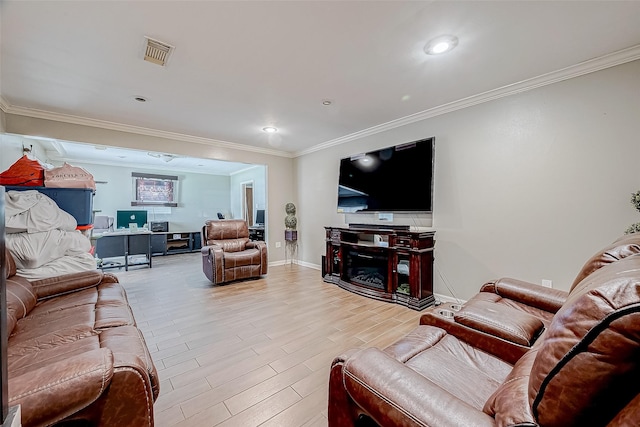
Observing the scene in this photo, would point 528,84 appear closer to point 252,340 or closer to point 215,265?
point 252,340

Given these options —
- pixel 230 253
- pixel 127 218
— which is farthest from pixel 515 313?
pixel 127 218

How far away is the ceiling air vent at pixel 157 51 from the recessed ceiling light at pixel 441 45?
81.9 inches

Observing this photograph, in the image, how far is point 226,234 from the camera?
4684 millimetres

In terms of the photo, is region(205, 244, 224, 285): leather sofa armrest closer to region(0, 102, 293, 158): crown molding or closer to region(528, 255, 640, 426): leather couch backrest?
region(0, 102, 293, 158): crown molding

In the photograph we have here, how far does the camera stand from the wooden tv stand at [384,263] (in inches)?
123

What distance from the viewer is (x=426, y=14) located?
5.75 feet

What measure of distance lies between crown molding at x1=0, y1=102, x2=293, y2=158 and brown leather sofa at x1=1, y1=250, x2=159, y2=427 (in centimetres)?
242

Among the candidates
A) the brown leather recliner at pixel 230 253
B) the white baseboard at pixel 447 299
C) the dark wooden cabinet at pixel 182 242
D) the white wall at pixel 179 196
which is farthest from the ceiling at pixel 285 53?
the dark wooden cabinet at pixel 182 242

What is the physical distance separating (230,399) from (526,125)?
355cm

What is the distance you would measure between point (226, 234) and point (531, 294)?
4.29 metres

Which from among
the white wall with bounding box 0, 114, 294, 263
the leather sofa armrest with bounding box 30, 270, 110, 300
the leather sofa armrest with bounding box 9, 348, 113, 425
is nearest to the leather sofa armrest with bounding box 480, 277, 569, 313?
the leather sofa armrest with bounding box 9, 348, 113, 425

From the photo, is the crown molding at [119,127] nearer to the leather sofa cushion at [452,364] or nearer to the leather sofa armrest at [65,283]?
the leather sofa armrest at [65,283]

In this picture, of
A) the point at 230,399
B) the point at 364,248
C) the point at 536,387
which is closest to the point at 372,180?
the point at 364,248

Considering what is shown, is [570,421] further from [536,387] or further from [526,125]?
[526,125]
